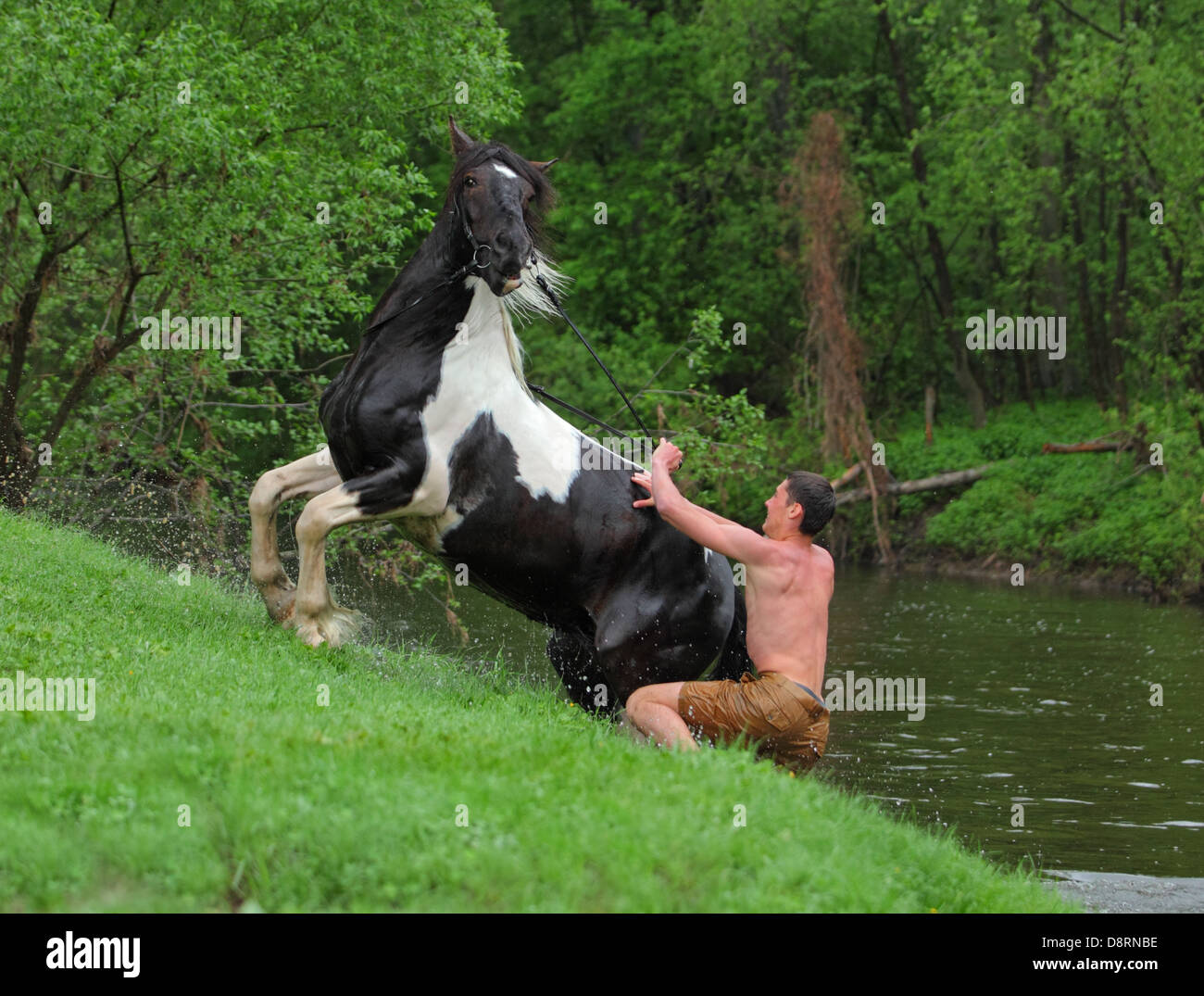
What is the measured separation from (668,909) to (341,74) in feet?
58.1

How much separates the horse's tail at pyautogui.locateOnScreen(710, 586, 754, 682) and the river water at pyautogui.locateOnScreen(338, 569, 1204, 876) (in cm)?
101

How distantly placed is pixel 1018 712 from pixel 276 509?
928cm

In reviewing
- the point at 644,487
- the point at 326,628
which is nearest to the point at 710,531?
the point at 644,487

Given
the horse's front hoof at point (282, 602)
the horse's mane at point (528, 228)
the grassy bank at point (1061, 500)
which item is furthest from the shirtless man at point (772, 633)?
the grassy bank at point (1061, 500)

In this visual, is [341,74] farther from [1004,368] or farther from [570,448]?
[1004,368]

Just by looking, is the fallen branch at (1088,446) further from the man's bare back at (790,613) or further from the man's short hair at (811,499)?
the man's bare back at (790,613)

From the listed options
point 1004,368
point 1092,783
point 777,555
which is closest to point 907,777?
point 1092,783

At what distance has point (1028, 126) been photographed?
110 ft

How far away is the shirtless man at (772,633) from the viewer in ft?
25.0

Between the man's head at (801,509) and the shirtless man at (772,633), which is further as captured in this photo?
the man's head at (801,509)

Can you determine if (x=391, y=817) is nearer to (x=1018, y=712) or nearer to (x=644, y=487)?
(x=644, y=487)

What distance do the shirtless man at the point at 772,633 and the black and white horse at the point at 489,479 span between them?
0.50m

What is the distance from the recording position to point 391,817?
16.6 ft

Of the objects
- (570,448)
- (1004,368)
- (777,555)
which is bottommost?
(777,555)
